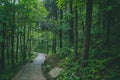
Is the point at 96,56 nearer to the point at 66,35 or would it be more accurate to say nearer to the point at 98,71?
the point at 98,71

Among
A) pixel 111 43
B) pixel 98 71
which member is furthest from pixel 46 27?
pixel 98 71

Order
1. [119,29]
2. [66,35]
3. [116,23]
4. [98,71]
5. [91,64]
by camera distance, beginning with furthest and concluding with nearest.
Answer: [66,35], [116,23], [119,29], [91,64], [98,71]

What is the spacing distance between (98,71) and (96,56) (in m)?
2.65

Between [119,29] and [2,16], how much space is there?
13187 millimetres

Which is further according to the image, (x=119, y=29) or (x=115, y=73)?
(x=119, y=29)

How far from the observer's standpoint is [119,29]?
64.3 feet

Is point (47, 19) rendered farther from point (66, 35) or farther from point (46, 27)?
point (66, 35)

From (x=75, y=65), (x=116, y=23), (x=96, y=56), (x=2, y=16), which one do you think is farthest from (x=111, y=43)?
(x=2, y=16)

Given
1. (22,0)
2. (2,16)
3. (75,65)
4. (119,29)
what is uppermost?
(22,0)

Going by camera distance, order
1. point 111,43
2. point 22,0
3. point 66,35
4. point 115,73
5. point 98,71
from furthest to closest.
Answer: point 66,35 → point 22,0 → point 111,43 → point 98,71 → point 115,73

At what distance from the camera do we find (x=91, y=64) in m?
14.5

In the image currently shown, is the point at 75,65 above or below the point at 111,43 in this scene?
below

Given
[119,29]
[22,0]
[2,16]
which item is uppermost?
[22,0]

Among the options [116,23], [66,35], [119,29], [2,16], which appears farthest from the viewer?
[66,35]
